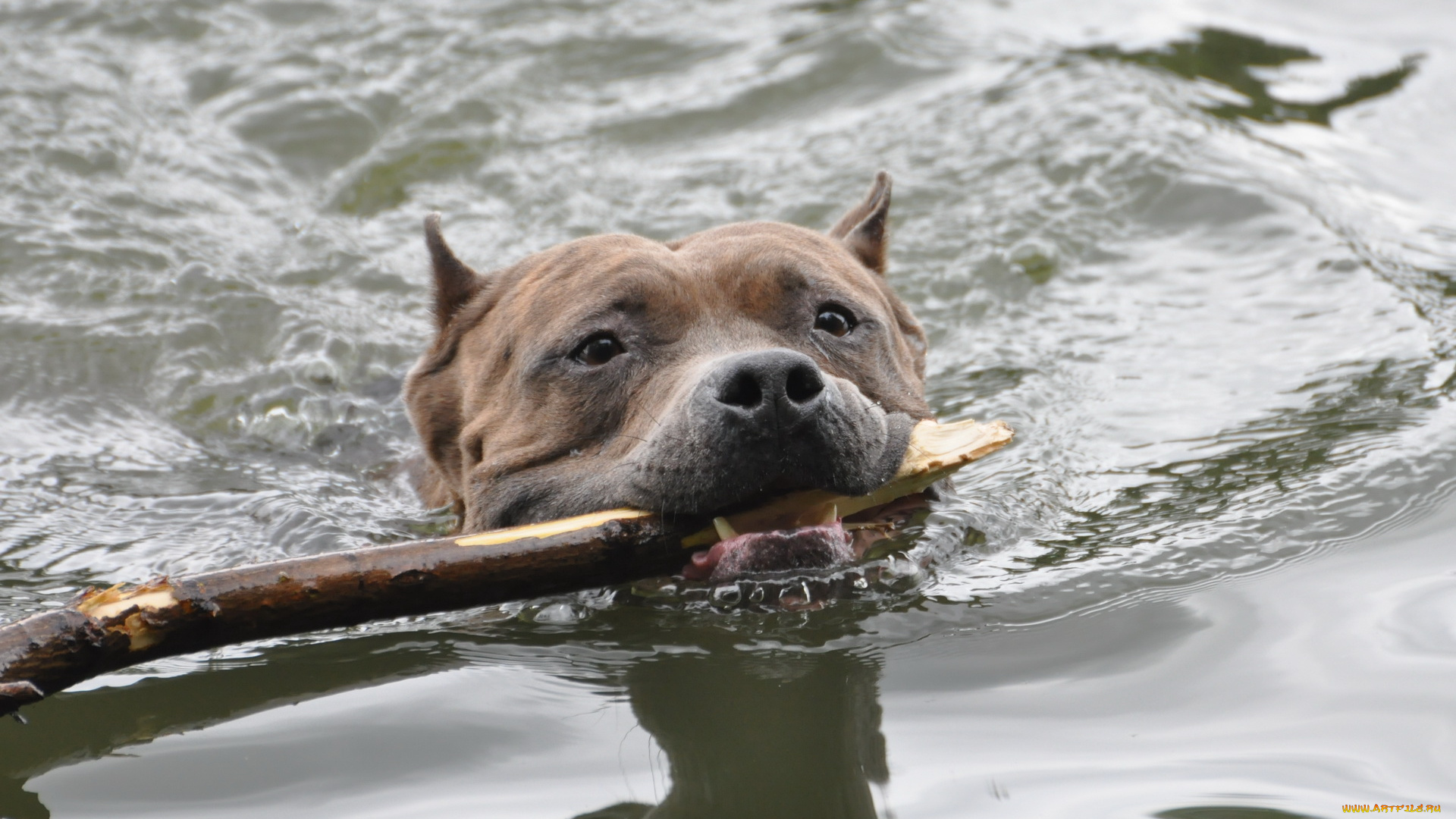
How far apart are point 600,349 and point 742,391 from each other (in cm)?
97

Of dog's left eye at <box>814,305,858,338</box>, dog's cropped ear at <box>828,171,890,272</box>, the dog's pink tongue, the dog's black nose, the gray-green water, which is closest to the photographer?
the gray-green water

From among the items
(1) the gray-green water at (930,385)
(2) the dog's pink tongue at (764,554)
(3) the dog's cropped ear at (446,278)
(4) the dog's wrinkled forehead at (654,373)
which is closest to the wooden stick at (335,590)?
(2) the dog's pink tongue at (764,554)

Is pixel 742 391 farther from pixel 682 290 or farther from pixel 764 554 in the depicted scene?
pixel 682 290

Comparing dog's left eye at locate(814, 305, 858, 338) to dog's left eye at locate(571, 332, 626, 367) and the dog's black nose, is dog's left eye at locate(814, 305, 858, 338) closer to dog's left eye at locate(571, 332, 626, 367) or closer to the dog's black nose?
dog's left eye at locate(571, 332, 626, 367)

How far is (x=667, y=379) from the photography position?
416 cm

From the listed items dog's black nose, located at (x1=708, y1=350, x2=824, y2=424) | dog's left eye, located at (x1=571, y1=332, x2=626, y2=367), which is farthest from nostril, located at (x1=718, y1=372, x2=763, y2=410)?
dog's left eye, located at (x1=571, y1=332, x2=626, y2=367)

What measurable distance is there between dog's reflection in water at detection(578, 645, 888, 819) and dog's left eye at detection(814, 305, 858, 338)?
4.09ft

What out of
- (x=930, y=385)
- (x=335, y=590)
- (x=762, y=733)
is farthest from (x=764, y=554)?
(x=930, y=385)

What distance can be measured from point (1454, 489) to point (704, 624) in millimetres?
2446

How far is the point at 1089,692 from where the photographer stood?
3.47 m

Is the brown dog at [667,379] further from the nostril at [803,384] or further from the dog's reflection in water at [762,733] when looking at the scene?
the dog's reflection in water at [762,733]

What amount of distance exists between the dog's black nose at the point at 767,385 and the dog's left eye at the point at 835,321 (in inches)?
37.7

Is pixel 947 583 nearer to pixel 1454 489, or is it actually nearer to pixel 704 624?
pixel 704 624

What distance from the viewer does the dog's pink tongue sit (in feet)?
12.4
